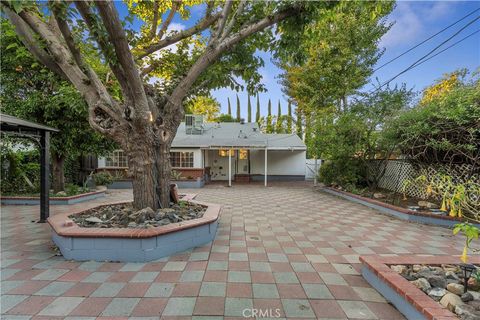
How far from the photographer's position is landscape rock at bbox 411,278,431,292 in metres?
2.32

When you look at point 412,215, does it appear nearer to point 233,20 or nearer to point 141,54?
point 233,20

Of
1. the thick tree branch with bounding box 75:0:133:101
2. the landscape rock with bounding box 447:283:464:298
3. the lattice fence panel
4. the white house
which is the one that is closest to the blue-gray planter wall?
the thick tree branch with bounding box 75:0:133:101

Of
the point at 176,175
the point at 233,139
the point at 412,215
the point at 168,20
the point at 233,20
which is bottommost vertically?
the point at 412,215

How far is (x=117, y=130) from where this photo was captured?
4.04m

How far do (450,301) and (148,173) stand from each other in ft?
14.2

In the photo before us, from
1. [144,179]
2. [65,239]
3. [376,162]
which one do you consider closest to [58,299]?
[65,239]

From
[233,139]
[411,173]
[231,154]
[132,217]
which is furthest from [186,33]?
[231,154]

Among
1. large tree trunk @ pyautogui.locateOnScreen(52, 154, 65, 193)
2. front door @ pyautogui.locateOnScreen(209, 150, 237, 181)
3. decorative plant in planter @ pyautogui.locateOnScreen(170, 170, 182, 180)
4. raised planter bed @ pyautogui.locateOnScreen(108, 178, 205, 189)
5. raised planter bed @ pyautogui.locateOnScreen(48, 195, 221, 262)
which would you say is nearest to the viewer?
raised planter bed @ pyautogui.locateOnScreen(48, 195, 221, 262)

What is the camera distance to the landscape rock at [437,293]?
217cm

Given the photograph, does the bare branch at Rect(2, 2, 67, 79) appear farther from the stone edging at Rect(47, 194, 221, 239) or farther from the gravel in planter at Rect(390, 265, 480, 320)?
the gravel in planter at Rect(390, 265, 480, 320)

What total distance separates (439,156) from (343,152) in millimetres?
2893

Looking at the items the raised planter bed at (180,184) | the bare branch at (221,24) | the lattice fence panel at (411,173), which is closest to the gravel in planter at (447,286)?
the lattice fence panel at (411,173)

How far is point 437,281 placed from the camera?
2412 mm

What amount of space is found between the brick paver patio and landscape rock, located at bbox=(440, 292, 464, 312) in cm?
42
